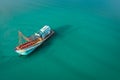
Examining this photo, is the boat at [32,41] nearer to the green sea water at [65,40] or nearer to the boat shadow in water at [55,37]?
the boat shadow in water at [55,37]

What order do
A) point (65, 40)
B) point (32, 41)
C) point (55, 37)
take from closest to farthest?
point (32, 41) → point (65, 40) → point (55, 37)

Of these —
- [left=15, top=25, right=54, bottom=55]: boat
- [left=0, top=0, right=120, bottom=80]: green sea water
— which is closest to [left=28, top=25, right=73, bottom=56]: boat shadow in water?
[left=0, top=0, right=120, bottom=80]: green sea water

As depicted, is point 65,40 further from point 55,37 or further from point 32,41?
point 32,41

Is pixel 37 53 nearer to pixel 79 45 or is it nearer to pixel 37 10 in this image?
pixel 79 45

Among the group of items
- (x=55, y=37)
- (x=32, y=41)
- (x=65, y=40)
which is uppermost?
(x=55, y=37)

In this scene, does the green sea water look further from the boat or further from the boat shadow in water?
the boat

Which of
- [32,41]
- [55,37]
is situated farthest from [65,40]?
[32,41]

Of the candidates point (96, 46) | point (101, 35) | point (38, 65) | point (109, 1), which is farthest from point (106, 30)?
point (38, 65)
